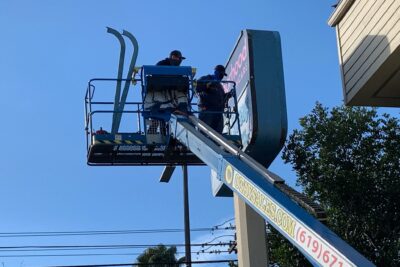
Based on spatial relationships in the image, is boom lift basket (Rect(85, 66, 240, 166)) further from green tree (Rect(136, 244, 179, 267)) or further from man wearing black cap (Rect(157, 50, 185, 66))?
green tree (Rect(136, 244, 179, 267))

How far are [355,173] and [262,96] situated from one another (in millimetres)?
7037

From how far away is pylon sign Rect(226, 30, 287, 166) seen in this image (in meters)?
11.1

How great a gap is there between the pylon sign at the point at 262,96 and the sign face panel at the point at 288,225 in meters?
2.58

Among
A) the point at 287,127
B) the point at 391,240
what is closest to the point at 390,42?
the point at 287,127

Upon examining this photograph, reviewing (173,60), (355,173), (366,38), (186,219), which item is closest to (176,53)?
(173,60)

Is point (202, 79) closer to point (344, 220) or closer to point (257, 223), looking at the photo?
point (257, 223)

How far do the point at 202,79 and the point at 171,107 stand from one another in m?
0.99

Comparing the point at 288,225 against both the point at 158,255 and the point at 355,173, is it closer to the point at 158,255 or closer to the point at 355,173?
the point at 355,173

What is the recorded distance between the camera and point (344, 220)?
17.2 m

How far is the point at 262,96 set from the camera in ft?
36.9

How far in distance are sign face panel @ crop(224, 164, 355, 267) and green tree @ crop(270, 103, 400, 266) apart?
361 inches

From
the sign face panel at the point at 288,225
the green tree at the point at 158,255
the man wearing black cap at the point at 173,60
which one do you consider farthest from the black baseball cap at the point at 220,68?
the green tree at the point at 158,255

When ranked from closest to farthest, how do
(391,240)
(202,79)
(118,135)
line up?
(118,135) < (202,79) < (391,240)

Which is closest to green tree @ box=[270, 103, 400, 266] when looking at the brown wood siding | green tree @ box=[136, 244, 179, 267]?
the brown wood siding
